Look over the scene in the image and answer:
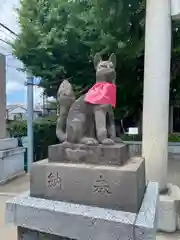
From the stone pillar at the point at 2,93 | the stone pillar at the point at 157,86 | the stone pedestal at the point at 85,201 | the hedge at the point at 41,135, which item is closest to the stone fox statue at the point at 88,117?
the stone pedestal at the point at 85,201

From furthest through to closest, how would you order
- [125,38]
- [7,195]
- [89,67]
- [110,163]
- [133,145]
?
[133,145]
[89,67]
[125,38]
[7,195]
[110,163]

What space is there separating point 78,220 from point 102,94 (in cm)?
97

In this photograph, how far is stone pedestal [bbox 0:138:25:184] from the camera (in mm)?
5797

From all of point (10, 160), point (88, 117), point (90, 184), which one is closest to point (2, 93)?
point (10, 160)

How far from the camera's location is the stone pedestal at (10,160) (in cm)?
580

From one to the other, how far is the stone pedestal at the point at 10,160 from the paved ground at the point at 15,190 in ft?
0.65

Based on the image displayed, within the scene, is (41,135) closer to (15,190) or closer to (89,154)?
(15,190)

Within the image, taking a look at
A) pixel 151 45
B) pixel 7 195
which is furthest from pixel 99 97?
pixel 7 195

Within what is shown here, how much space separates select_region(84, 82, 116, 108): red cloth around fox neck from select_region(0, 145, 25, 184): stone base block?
4.14 meters

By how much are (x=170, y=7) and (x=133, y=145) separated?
5.79 meters

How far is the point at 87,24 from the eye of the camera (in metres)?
5.76

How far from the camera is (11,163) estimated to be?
6207 millimetres

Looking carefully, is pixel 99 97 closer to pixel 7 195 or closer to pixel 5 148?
pixel 7 195

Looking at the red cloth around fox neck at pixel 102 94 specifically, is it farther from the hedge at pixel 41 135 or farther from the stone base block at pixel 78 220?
the hedge at pixel 41 135
